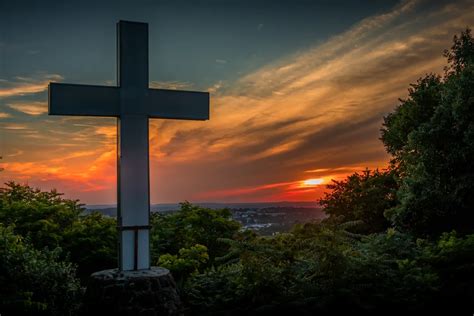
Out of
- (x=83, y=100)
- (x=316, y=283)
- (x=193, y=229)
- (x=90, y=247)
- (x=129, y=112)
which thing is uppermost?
(x=83, y=100)

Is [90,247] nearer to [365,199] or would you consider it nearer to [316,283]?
[316,283]

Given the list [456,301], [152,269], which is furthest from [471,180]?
[152,269]

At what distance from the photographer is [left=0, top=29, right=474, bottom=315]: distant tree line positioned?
351 inches

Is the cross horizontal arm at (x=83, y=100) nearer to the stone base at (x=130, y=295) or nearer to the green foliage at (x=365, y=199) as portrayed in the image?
the stone base at (x=130, y=295)

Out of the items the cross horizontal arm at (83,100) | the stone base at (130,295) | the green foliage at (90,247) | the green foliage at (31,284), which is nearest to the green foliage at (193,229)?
the green foliage at (90,247)

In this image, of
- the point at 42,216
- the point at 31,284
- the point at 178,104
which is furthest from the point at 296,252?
the point at 42,216

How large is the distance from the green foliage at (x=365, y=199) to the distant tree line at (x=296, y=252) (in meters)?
4.12

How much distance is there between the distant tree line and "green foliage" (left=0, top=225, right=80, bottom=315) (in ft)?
0.05

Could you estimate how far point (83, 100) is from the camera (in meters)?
→ 8.64

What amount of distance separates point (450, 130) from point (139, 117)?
27.6ft

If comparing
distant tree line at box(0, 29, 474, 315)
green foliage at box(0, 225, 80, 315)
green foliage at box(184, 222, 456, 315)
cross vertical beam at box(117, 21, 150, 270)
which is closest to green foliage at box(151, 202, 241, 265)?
distant tree line at box(0, 29, 474, 315)

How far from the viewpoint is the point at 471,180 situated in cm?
1380

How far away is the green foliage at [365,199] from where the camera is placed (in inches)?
776

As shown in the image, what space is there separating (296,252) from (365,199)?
1045 cm
